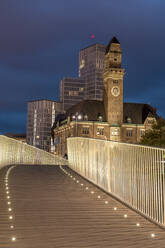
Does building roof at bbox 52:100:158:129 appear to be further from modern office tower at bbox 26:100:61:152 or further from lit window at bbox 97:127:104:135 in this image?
modern office tower at bbox 26:100:61:152

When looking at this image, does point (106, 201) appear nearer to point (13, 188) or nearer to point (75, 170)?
point (13, 188)

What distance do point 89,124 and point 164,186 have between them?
267ft

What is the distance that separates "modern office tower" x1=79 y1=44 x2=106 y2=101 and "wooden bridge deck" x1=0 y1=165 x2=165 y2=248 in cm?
12826

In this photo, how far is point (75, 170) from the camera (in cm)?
1970

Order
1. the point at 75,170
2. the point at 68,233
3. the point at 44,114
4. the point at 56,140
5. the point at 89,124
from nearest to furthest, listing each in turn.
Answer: the point at 68,233 → the point at 75,170 → the point at 89,124 → the point at 56,140 → the point at 44,114

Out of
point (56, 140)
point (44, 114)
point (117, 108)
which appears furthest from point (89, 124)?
point (44, 114)

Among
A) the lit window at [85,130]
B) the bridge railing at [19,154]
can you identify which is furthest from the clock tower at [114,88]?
the bridge railing at [19,154]

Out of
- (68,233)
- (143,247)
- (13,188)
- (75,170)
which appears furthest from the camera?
(75,170)

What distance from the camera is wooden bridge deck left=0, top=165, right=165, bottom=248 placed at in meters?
7.68

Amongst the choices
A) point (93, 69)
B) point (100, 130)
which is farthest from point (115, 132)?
point (93, 69)

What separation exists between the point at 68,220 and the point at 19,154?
15.4m

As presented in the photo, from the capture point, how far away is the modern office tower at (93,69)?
141250 mm

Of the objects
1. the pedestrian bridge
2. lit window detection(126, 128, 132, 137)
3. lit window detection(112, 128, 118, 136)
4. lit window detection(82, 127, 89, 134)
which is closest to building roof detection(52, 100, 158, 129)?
lit window detection(126, 128, 132, 137)

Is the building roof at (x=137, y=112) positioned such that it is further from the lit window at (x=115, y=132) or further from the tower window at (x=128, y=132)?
the lit window at (x=115, y=132)
